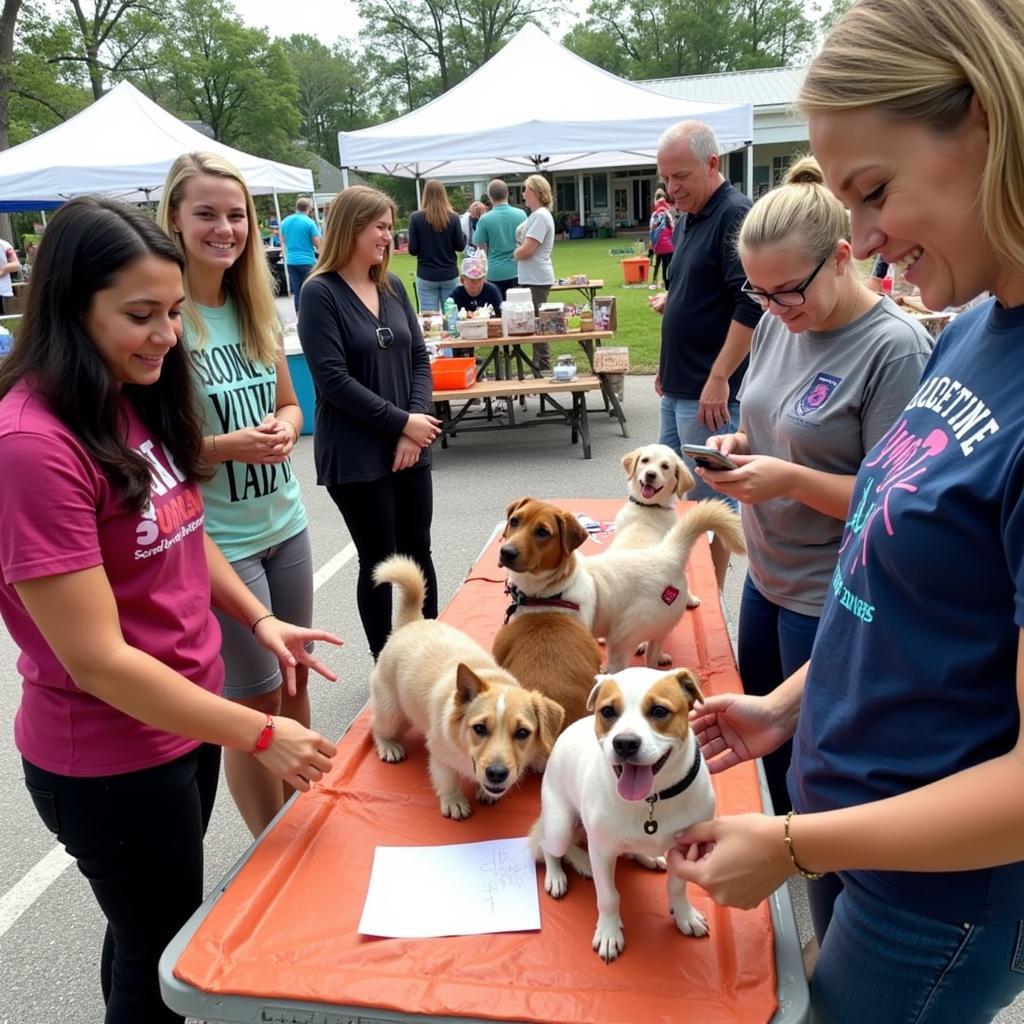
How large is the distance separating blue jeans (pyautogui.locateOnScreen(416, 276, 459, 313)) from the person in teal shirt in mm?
571

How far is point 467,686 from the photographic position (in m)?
1.98

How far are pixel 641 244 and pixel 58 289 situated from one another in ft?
97.1

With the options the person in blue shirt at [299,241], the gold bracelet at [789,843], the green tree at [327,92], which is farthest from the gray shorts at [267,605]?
the green tree at [327,92]

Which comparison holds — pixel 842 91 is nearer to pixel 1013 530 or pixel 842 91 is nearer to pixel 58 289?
pixel 1013 530

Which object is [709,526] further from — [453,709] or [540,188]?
[540,188]

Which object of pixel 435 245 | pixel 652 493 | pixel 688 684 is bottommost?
pixel 652 493

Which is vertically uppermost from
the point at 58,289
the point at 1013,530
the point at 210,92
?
the point at 210,92

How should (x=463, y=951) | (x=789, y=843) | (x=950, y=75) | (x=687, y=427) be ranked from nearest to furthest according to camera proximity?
(x=950, y=75) < (x=789, y=843) < (x=463, y=951) < (x=687, y=427)

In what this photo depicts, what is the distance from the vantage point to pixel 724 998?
1.53 metres

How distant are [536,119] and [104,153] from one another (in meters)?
6.37

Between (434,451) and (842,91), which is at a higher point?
(842,91)

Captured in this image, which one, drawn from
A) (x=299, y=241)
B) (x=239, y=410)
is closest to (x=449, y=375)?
(x=239, y=410)

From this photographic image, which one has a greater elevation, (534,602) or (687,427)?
(687,427)

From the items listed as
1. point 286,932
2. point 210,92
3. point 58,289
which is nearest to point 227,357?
point 58,289
